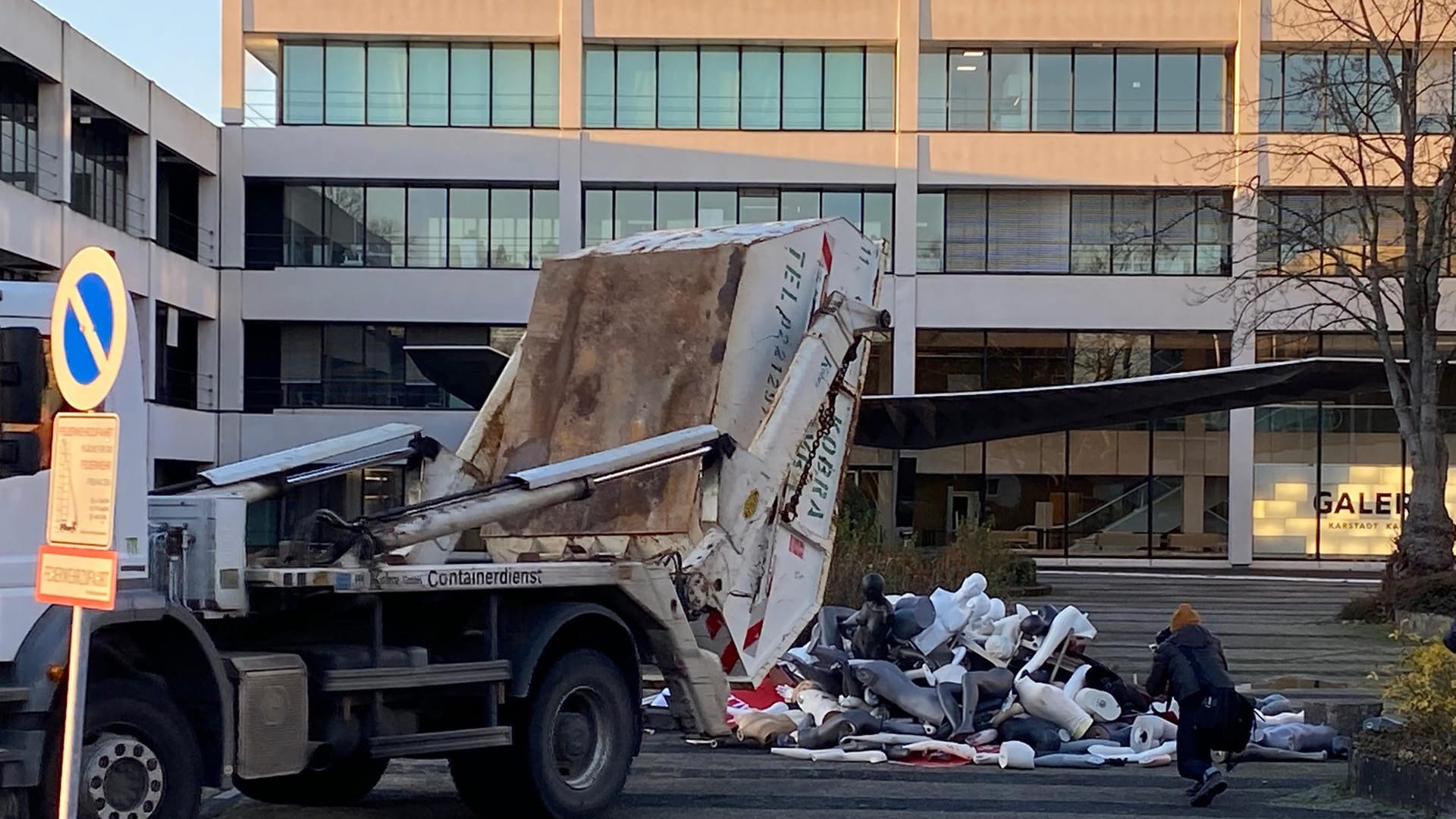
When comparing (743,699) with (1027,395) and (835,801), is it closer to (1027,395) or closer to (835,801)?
(835,801)

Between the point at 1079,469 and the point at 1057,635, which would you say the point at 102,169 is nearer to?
the point at 1079,469

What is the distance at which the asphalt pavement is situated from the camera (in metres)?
9.82

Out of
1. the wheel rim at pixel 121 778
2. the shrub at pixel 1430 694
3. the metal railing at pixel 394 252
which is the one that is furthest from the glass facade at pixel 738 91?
the wheel rim at pixel 121 778

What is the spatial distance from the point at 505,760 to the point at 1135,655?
12.0 metres

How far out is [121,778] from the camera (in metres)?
7.07

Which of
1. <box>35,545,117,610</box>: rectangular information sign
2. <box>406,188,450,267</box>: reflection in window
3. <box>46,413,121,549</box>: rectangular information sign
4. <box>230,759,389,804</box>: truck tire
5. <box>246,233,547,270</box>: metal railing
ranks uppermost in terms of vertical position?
<box>406,188,450,267</box>: reflection in window

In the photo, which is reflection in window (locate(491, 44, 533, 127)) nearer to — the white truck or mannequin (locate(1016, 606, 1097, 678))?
mannequin (locate(1016, 606, 1097, 678))

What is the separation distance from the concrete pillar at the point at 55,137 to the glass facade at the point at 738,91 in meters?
12.7

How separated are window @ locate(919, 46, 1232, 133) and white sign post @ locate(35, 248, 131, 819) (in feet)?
114

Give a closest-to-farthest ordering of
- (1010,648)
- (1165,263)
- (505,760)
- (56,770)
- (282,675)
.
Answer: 1. (56,770)
2. (282,675)
3. (505,760)
4. (1010,648)
5. (1165,263)

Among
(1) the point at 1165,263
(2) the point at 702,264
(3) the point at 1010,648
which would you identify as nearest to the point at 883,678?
(3) the point at 1010,648

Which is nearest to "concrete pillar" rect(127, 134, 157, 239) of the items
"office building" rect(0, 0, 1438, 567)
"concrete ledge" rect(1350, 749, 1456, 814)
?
"office building" rect(0, 0, 1438, 567)

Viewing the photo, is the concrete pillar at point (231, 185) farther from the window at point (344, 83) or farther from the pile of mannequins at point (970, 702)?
the pile of mannequins at point (970, 702)

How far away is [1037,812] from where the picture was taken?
10.0 meters
